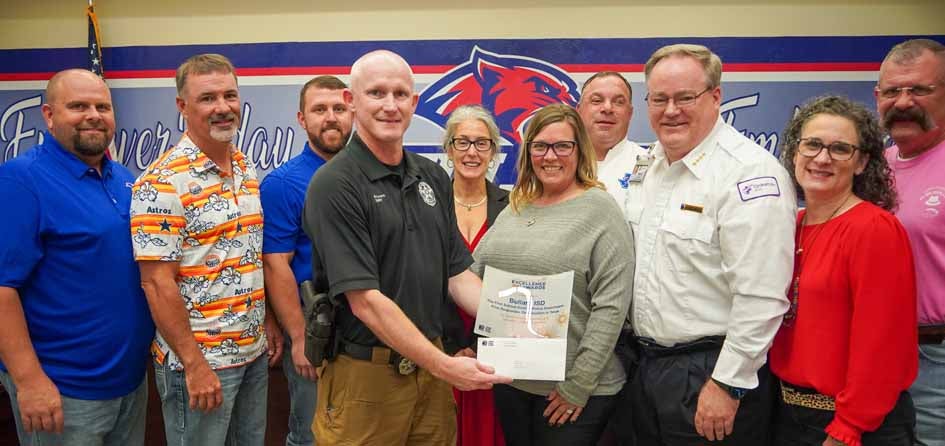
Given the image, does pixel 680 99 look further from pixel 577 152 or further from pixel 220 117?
pixel 220 117

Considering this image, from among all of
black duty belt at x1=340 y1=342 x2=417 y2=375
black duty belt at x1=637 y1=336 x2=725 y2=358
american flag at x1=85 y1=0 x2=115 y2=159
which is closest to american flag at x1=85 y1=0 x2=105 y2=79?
american flag at x1=85 y1=0 x2=115 y2=159

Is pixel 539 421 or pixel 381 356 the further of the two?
pixel 539 421

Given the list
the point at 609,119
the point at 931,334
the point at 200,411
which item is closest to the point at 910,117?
the point at 931,334

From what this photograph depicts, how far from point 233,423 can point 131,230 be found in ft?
3.08

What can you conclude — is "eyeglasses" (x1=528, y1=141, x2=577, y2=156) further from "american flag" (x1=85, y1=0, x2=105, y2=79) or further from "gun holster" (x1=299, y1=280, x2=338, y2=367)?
"american flag" (x1=85, y1=0, x2=105, y2=79)

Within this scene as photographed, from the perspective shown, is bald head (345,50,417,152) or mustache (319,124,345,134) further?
mustache (319,124,345,134)

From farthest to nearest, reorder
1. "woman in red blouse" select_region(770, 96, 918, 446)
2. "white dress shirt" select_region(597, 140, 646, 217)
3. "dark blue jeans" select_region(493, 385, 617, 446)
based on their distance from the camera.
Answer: "white dress shirt" select_region(597, 140, 646, 217) → "dark blue jeans" select_region(493, 385, 617, 446) → "woman in red blouse" select_region(770, 96, 918, 446)

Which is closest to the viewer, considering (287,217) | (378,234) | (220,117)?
(378,234)

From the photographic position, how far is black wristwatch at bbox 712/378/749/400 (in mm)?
1783

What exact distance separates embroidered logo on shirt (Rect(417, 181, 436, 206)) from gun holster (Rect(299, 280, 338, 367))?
439 mm

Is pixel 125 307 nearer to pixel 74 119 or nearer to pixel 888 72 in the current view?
pixel 74 119

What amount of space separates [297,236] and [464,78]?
1987mm

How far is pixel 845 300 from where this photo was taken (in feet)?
5.56

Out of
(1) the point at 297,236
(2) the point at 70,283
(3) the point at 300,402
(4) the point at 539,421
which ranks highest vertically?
(1) the point at 297,236
